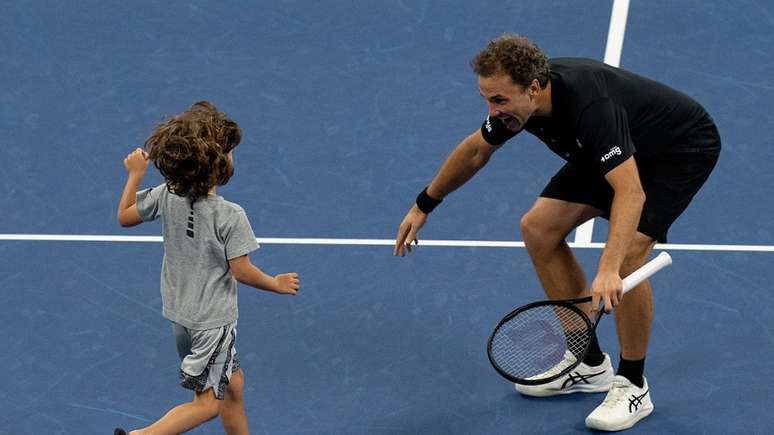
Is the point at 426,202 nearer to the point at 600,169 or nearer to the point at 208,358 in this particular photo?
the point at 600,169

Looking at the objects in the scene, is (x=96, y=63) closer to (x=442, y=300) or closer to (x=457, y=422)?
(x=442, y=300)

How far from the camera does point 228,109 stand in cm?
729

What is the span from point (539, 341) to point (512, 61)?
1110mm

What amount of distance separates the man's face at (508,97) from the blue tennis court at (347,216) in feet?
4.23

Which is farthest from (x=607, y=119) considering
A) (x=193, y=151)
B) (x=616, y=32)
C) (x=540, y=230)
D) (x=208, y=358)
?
(x=616, y=32)

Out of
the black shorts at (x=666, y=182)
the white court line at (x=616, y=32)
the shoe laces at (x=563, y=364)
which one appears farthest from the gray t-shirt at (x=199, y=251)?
the white court line at (x=616, y=32)

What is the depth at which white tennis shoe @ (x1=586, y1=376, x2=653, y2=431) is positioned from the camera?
5.07m

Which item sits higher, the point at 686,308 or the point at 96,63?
the point at 96,63

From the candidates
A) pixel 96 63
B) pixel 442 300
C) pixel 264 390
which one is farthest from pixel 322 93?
pixel 264 390

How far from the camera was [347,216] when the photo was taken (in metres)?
6.43

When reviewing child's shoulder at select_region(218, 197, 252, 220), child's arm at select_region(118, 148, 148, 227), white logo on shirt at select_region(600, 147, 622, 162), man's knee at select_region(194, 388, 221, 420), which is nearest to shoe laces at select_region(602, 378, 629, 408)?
white logo on shirt at select_region(600, 147, 622, 162)

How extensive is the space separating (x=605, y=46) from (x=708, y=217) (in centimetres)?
174

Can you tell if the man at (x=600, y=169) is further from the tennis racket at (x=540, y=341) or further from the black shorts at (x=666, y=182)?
the tennis racket at (x=540, y=341)

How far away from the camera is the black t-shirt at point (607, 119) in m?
4.52
